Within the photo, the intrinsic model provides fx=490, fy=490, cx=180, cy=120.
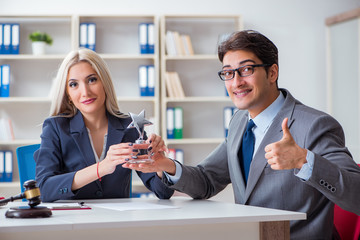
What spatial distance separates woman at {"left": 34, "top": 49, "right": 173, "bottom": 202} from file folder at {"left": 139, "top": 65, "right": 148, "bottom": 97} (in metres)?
2.40

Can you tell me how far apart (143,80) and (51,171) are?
9.11ft

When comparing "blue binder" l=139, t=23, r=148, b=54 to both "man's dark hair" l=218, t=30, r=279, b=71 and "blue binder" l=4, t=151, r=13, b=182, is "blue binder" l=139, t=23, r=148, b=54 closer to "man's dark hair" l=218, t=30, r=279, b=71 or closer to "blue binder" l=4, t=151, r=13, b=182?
"blue binder" l=4, t=151, r=13, b=182

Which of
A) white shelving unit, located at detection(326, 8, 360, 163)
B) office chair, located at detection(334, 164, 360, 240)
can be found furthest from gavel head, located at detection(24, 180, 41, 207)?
white shelving unit, located at detection(326, 8, 360, 163)

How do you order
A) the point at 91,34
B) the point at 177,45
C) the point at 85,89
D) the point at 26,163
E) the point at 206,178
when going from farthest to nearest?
the point at 177,45 < the point at 91,34 < the point at 26,163 < the point at 85,89 < the point at 206,178

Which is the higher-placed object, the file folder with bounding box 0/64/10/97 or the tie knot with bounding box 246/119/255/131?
the file folder with bounding box 0/64/10/97

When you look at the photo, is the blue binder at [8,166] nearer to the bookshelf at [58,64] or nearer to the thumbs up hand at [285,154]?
the bookshelf at [58,64]

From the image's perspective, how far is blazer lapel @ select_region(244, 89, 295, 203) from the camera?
1800 mm

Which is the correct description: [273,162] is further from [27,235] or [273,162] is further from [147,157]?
[27,235]

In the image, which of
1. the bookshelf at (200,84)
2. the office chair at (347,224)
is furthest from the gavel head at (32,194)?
the bookshelf at (200,84)

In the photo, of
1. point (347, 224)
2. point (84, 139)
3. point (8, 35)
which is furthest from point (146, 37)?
point (347, 224)

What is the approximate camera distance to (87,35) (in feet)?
15.6

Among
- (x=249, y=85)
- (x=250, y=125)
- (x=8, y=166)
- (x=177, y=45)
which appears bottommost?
(x=8, y=166)

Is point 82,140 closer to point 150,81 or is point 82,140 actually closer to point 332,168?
point 332,168

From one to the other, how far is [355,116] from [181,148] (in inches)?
69.4
